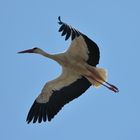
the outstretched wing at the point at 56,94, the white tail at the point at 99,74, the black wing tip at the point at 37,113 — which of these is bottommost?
the black wing tip at the point at 37,113

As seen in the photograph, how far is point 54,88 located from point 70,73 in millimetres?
561

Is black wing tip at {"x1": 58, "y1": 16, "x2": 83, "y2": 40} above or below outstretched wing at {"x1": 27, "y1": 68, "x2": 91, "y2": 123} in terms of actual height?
above

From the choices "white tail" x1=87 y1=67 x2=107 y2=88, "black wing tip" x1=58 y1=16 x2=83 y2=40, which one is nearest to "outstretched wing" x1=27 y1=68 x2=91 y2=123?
"white tail" x1=87 y1=67 x2=107 y2=88

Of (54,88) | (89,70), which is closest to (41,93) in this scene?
(54,88)

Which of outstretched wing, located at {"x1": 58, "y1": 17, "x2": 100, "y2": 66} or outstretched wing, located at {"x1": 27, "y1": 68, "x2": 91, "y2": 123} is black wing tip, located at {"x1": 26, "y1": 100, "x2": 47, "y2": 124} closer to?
outstretched wing, located at {"x1": 27, "y1": 68, "x2": 91, "y2": 123}

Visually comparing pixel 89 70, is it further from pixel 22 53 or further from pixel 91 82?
pixel 22 53

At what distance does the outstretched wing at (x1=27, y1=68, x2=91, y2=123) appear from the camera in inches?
596

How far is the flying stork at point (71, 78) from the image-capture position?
1459 cm

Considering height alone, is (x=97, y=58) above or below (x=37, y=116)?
above

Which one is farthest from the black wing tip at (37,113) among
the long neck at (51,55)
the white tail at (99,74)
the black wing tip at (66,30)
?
the black wing tip at (66,30)

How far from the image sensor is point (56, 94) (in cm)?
1538

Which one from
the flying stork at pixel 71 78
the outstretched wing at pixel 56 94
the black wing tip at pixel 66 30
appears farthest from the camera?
the outstretched wing at pixel 56 94

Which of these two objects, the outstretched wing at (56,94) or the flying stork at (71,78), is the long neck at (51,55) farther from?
the outstretched wing at (56,94)

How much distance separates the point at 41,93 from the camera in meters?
15.4
